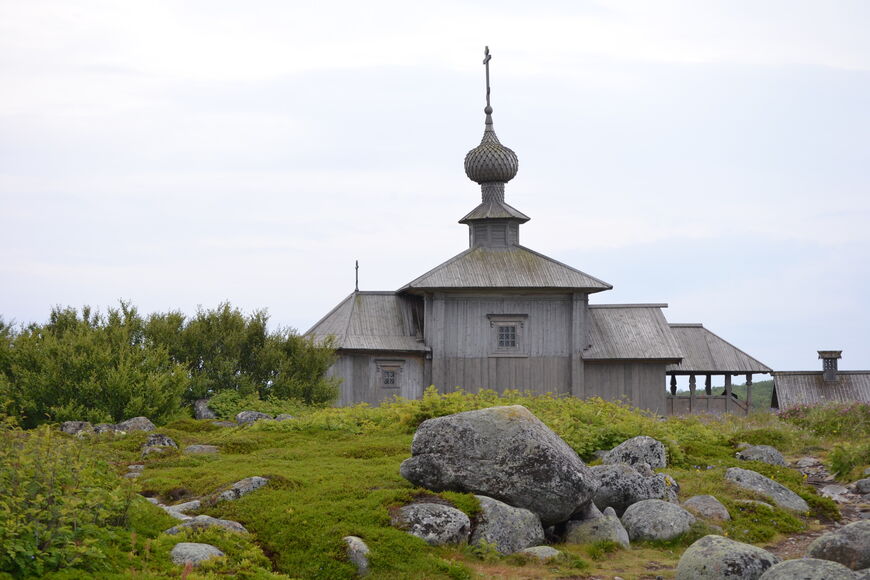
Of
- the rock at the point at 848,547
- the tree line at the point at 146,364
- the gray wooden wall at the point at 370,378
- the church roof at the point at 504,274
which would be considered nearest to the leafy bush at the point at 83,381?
the tree line at the point at 146,364

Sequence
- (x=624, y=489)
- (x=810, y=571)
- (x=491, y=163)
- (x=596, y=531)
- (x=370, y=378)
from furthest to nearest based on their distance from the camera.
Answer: (x=491, y=163) → (x=370, y=378) → (x=624, y=489) → (x=596, y=531) → (x=810, y=571)

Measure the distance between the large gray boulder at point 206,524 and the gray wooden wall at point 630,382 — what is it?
21196 mm

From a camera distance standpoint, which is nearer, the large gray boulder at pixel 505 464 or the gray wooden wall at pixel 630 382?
the large gray boulder at pixel 505 464

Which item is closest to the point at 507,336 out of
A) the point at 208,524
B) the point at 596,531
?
the point at 596,531

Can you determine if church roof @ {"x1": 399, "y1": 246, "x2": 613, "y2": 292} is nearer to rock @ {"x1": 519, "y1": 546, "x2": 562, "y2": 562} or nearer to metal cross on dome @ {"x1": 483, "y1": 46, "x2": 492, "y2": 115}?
metal cross on dome @ {"x1": 483, "y1": 46, "x2": 492, "y2": 115}

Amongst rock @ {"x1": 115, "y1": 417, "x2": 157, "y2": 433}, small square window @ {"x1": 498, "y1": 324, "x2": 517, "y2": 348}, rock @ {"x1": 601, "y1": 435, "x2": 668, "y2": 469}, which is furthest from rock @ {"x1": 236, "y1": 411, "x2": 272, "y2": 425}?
small square window @ {"x1": 498, "y1": 324, "x2": 517, "y2": 348}

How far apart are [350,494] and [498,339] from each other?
1855cm

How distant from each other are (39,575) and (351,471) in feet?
21.6

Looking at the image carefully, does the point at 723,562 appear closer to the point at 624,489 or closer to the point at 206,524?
the point at 624,489

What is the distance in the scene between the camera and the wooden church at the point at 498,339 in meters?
31.0

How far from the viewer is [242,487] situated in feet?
43.9

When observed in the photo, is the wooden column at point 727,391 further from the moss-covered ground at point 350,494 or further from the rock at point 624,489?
the rock at point 624,489

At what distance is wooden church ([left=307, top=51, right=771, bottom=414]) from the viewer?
102 ft

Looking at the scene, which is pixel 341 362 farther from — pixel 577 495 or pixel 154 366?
pixel 577 495
